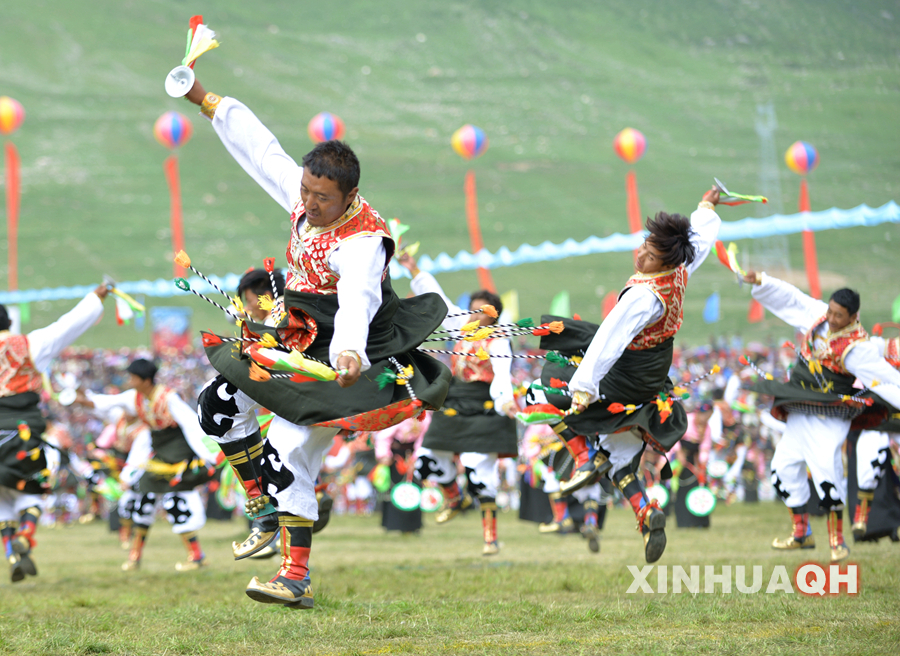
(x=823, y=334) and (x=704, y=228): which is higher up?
(x=704, y=228)

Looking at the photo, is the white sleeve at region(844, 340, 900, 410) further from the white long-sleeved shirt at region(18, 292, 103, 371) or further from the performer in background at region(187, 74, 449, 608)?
the white long-sleeved shirt at region(18, 292, 103, 371)

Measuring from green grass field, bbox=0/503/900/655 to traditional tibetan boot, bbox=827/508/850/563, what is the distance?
0.16 m

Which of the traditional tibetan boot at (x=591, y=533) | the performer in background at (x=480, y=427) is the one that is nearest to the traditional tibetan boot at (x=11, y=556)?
the performer in background at (x=480, y=427)

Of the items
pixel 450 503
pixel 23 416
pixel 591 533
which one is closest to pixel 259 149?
pixel 23 416

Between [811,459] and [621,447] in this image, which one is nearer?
[621,447]

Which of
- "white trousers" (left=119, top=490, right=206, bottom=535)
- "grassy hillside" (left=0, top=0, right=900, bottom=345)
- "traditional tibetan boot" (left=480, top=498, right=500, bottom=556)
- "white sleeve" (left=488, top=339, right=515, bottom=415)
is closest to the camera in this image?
"white sleeve" (left=488, top=339, right=515, bottom=415)

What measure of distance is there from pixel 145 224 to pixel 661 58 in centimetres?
3670

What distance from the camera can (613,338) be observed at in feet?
16.4

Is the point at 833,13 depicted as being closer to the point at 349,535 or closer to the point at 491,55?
the point at 349,535

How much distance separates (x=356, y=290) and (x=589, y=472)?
7.45 ft

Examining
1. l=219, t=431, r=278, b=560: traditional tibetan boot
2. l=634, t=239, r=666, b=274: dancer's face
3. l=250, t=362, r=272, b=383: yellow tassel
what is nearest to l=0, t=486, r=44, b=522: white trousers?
l=219, t=431, r=278, b=560: traditional tibetan boot

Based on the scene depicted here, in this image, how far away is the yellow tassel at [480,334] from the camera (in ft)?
14.5

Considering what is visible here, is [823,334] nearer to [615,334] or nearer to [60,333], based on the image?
[615,334]

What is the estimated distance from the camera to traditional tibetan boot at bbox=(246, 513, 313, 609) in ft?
12.4
